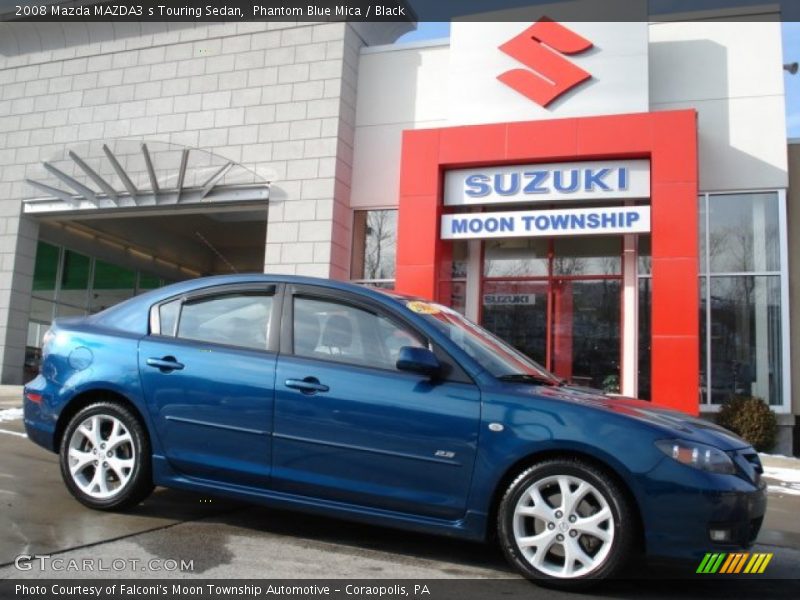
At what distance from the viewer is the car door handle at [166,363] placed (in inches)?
174

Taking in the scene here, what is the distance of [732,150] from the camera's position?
11.9m

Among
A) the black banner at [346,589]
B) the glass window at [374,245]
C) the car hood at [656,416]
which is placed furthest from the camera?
the glass window at [374,245]

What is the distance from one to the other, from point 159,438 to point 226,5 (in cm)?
1275

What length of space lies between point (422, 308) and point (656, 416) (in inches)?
58.6

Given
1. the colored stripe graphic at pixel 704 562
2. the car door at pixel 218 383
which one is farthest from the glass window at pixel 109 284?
the colored stripe graphic at pixel 704 562

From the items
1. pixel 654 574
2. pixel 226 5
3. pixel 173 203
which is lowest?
pixel 654 574

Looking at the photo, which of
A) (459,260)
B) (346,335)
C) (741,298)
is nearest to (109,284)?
(459,260)

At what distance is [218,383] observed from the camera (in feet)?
14.0

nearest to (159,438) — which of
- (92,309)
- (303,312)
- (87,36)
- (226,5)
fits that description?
(303,312)

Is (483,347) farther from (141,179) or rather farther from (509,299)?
(141,179)

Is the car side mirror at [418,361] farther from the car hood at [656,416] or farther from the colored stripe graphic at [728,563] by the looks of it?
the colored stripe graphic at [728,563]

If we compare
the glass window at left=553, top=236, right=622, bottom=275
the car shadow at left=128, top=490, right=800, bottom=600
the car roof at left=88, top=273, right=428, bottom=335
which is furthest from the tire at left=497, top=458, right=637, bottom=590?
the glass window at left=553, top=236, right=622, bottom=275

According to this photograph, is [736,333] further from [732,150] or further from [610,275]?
[732,150]

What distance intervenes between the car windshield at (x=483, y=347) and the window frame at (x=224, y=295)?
0.81 metres
